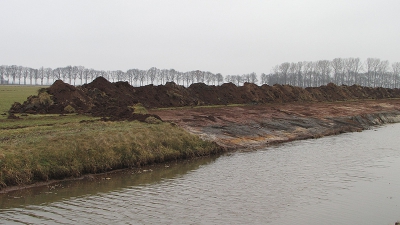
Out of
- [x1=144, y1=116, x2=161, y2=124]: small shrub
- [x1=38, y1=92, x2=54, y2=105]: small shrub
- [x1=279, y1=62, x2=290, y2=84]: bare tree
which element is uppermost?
[x1=279, y1=62, x2=290, y2=84]: bare tree

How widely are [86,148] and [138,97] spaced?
90.8ft

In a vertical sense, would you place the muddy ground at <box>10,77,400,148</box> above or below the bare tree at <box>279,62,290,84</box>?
below

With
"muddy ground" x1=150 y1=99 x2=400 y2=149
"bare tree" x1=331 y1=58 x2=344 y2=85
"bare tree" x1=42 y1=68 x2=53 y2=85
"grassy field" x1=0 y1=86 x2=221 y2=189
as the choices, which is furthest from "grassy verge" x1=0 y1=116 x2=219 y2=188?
"bare tree" x1=331 y1=58 x2=344 y2=85

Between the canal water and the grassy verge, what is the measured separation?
877 mm

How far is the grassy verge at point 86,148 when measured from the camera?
16.4 metres

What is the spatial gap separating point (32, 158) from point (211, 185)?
8853 millimetres

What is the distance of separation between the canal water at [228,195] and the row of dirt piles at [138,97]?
1351 centimetres

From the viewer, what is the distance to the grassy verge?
16386 mm

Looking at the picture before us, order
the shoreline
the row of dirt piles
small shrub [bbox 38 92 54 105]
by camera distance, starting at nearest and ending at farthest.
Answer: the shoreline
the row of dirt piles
small shrub [bbox 38 92 54 105]

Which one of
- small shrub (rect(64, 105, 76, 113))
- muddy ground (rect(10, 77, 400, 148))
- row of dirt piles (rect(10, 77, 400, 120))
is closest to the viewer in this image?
muddy ground (rect(10, 77, 400, 148))

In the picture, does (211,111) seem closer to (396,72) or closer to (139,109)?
(139,109)

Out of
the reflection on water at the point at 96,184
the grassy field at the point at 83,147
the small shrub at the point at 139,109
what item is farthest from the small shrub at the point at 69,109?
the reflection on water at the point at 96,184

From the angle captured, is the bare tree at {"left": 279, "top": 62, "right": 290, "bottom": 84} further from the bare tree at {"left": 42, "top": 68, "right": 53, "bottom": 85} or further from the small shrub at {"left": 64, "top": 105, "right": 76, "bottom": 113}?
the small shrub at {"left": 64, "top": 105, "right": 76, "bottom": 113}

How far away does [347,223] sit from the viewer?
11797mm
